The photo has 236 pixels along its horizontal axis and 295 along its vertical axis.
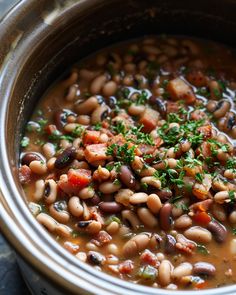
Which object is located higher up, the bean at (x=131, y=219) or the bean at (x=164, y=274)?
the bean at (x=131, y=219)

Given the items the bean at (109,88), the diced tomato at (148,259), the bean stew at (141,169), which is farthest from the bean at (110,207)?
the bean at (109,88)

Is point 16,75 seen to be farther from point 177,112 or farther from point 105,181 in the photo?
point 177,112

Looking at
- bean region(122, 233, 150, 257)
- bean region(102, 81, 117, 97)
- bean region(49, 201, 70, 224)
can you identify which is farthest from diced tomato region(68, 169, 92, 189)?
bean region(102, 81, 117, 97)

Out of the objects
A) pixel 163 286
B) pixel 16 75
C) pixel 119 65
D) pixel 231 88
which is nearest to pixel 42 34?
pixel 16 75

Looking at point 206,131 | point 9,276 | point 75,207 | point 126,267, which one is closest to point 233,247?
point 126,267

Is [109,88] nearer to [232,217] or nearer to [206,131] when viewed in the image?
[206,131]

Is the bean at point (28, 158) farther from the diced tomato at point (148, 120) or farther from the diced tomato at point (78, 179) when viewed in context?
the diced tomato at point (148, 120)
